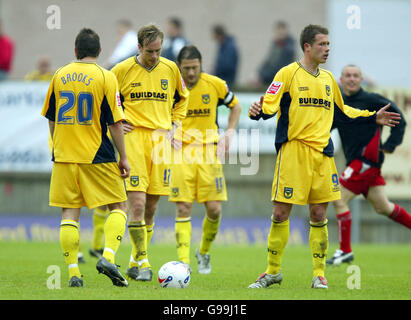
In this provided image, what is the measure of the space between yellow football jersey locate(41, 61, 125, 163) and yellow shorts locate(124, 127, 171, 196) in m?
1.04

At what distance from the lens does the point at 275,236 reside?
7.83 m

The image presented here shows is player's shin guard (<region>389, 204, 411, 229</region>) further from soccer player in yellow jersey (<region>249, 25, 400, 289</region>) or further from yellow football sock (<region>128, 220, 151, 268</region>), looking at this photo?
yellow football sock (<region>128, 220, 151, 268</region>)

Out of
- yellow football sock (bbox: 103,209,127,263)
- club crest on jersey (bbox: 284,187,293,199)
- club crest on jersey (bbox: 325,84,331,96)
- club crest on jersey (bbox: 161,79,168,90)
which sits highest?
club crest on jersey (bbox: 161,79,168,90)

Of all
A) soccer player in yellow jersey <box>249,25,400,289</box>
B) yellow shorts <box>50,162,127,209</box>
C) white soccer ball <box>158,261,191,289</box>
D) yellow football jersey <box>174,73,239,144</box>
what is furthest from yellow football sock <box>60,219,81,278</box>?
yellow football jersey <box>174,73,239,144</box>

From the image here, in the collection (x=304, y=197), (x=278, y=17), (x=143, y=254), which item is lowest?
(x=143, y=254)

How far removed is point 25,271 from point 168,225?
7.12 meters

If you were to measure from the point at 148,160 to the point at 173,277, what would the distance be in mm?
1557

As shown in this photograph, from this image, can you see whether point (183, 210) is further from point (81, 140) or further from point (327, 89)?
point (327, 89)

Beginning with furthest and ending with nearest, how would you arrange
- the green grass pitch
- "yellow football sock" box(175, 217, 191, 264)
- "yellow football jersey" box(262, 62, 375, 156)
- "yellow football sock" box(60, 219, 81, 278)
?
"yellow football sock" box(175, 217, 191, 264), "yellow football jersey" box(262, 62, 375, 156), "yellow football sock" box(60, 219, 81, 278), the green grass pitch

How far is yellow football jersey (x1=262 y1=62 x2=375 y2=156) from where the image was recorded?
7.66m

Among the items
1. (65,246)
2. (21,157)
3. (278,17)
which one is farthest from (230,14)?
(65,246)

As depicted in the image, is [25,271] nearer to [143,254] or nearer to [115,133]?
[143,254]

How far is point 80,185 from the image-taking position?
7473 mm
